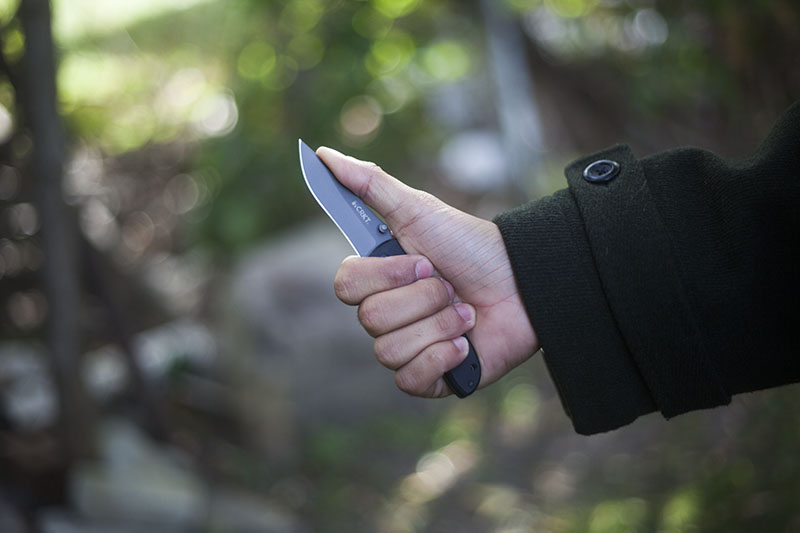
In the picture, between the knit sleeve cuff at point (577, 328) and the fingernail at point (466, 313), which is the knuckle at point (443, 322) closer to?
the fingernail at point (466, 313)

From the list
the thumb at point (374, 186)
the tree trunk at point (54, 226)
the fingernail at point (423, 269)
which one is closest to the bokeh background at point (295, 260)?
the tree trunk at point (54, 226)

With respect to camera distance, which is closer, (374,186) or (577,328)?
(577,328)

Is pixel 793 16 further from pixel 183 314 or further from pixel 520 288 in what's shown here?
pixel 183 314

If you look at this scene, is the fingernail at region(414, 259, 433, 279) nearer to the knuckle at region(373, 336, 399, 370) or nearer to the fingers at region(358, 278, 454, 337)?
the fingers at region(358, 278, 454, 337)

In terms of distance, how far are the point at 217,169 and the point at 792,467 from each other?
11.7 feet

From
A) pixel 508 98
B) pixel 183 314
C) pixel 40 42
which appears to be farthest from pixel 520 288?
pixel 508 98

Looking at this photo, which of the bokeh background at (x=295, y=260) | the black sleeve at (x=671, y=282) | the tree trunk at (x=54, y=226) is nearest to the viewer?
the black sleeve at (x=671, y=282)

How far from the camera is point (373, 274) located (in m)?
1.46

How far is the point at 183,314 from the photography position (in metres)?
4.43

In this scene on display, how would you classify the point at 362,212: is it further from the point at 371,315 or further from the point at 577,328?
the point at 577,328

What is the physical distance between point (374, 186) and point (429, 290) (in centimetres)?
24

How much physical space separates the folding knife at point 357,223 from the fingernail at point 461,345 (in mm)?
27

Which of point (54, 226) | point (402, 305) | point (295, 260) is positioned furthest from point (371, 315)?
point (295, 260)

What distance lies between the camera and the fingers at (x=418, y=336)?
4.79ft
